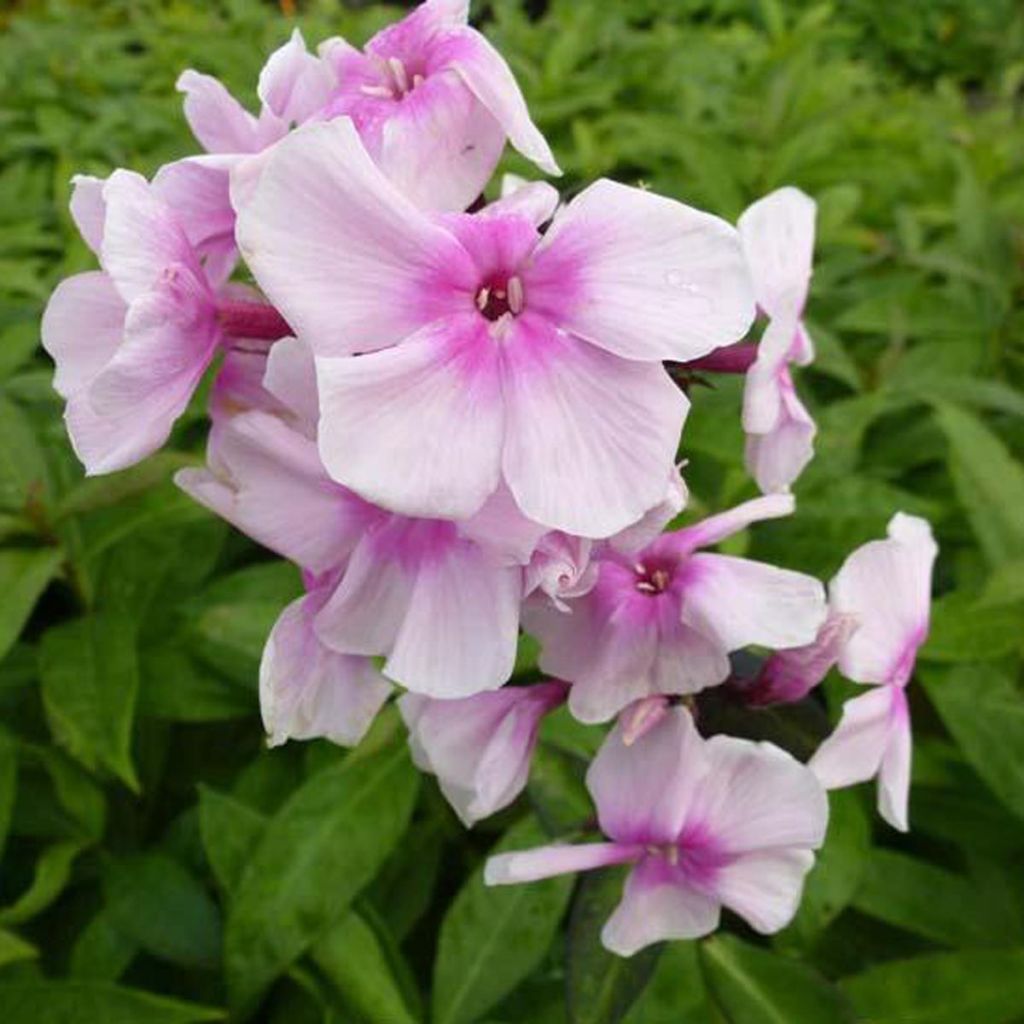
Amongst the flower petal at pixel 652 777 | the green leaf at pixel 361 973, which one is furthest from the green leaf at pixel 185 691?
the flower petal at pixel 652 777

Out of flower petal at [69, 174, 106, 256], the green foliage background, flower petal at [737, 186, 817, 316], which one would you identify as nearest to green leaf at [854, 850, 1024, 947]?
the green foliage background

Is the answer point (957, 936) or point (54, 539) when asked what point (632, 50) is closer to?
point (54, 539)

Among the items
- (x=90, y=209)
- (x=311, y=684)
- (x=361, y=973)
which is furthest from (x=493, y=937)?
(x=90, y=209)

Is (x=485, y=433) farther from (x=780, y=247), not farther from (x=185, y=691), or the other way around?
(x=185, y=691)

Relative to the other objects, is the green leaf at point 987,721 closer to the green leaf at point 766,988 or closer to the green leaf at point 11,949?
the green leaf at point 766,988

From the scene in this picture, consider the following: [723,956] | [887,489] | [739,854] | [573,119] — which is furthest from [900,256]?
[739,854]

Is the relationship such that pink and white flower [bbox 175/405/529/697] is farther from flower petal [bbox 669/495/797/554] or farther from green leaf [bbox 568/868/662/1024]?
green leaf [bbox 568/868/662/1024]
